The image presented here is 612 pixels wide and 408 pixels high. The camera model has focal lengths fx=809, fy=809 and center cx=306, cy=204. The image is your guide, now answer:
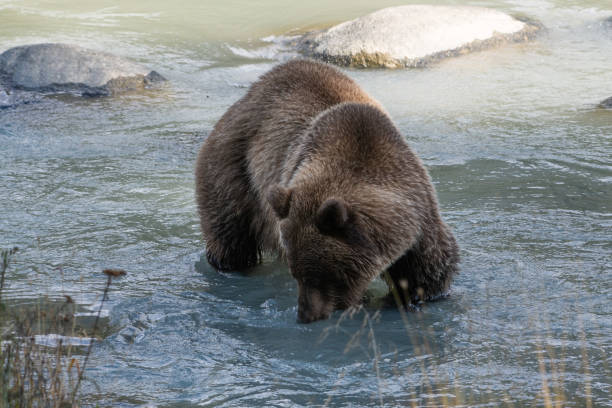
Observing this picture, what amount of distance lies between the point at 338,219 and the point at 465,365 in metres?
1.19

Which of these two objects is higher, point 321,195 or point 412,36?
point 412,36

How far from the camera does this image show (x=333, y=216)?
4469mm

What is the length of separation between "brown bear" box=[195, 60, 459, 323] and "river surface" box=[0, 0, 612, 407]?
29 cm

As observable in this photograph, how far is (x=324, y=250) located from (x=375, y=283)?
184 cm

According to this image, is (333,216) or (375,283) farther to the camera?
(375,283)

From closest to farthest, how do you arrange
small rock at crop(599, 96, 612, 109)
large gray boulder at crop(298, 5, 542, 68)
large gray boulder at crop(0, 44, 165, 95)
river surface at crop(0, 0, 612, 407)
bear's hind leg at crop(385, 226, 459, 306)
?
river surface at crop(0, 0, 612, 407), bear's hind leg at crop(385, 226, 459, 306), small rock at crop(599, 96, 612, 109), large gray boulder at crop(0, 44, 165, 95), large gray boulder at crop(298, 5, 542, 68)

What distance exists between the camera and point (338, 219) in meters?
4.48

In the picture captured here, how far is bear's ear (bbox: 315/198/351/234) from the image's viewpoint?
4387mm

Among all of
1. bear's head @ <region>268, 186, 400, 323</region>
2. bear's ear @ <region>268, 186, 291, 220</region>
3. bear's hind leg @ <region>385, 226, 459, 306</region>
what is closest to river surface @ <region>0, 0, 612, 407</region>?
bear's hind leg @ <region>385, 226, 459, 306</region>

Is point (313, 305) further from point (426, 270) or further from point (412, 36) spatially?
point (412, 36)

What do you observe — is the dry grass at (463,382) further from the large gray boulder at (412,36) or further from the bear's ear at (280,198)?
the large gray boulder at (412,36)

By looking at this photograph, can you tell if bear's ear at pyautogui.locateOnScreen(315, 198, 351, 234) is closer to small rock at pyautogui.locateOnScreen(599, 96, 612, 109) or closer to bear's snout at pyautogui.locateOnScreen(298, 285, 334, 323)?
bear's snout at pyautogui.locateOnScreen(298, 285, 334, 323)

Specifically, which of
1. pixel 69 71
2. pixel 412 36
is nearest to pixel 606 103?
pixel 412 36

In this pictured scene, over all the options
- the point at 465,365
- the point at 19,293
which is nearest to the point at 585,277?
the point at 465,365
